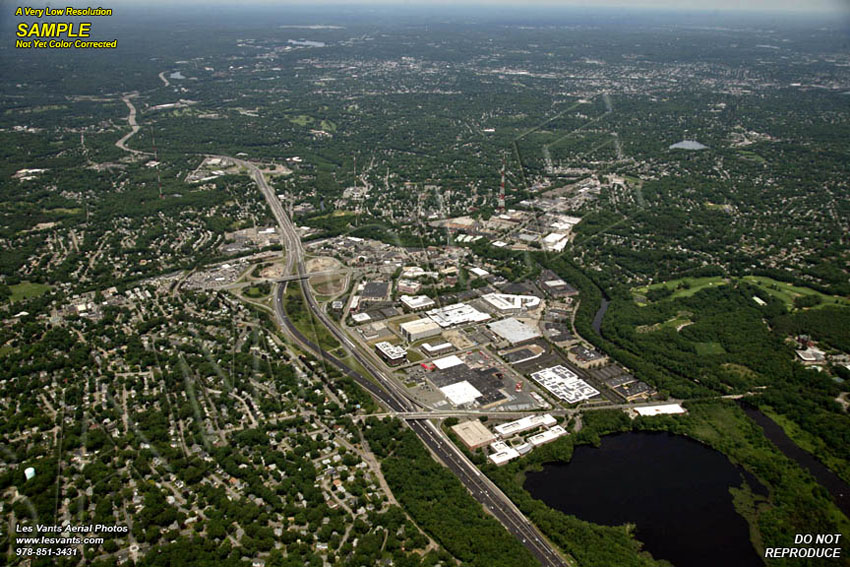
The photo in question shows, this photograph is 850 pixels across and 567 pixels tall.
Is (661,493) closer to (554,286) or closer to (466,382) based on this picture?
(466,382)

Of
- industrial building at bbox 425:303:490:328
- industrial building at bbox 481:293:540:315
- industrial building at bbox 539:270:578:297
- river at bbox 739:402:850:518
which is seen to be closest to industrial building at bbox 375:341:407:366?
industrial building at bbox 425:303:490:328

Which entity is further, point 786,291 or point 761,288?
point 786,291

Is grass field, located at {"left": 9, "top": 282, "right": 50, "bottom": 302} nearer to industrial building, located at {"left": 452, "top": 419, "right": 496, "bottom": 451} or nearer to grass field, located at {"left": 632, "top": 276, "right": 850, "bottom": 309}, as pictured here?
industrial building, located at {"left": 452, "top": 419, "right": 496, "bottom": 451}

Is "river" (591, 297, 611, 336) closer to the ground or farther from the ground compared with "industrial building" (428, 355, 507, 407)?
closer to the ground

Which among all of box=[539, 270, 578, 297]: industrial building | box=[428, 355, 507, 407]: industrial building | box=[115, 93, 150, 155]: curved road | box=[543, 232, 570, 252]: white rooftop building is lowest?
box=[428, 355, 507, 407]: industrial building

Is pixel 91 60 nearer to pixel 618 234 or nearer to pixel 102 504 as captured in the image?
pixel 618 234

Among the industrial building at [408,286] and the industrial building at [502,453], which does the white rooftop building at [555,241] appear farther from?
the industrial building at [502,453]

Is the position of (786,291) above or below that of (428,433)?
above

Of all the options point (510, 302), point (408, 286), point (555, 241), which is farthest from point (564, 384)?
point (555, 241)
